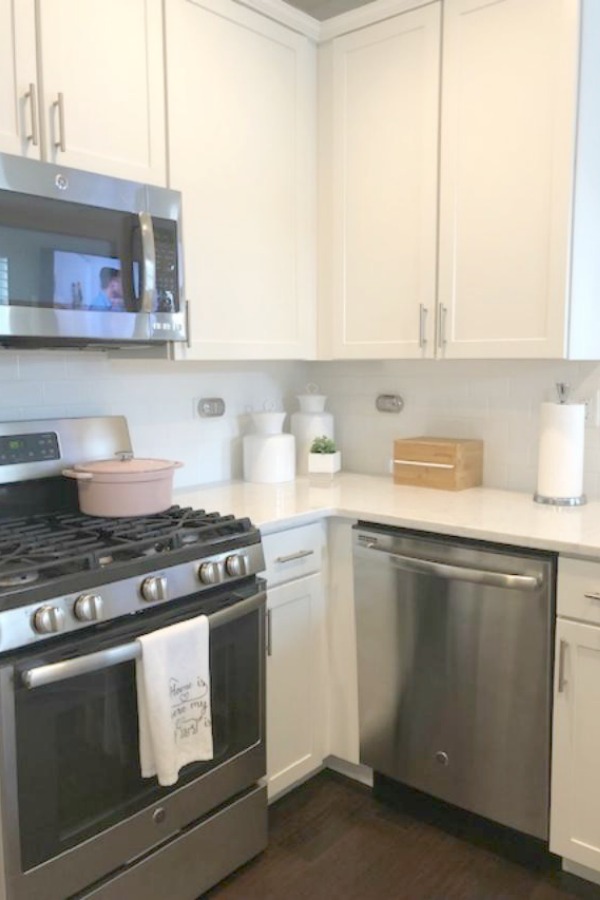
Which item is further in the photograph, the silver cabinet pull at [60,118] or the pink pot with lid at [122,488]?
the pink pot with lid at [122,488]

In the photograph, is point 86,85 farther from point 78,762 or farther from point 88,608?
point 78,762

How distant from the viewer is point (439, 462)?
258cm

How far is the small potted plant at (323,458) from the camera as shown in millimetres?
2791

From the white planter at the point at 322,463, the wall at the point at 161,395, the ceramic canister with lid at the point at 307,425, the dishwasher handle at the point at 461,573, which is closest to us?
the dishwasher handle at the point at 461,573

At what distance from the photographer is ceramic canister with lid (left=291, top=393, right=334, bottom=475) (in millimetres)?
2891

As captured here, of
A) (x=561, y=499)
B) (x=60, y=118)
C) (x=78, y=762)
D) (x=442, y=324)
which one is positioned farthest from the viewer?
(x=442, y=324)

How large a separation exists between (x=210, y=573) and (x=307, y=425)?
1.17 m

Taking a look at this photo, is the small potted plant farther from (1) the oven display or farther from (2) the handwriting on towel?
(2) the handwriting on towel

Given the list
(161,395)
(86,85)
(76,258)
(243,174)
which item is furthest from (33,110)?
(161,395)

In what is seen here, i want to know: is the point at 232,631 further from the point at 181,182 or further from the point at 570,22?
the point at 570,22

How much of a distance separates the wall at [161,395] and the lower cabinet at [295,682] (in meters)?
0.67

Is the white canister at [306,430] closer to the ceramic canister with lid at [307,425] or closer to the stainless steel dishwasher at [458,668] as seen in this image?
the ceramic canister with lid at [307,425]

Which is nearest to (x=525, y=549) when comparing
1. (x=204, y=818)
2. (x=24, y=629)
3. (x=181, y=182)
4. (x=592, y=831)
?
(x=592, y=831)

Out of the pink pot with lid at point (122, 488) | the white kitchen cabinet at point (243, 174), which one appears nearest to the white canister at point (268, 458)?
the white kitchen cabinet at point (243, 174)
